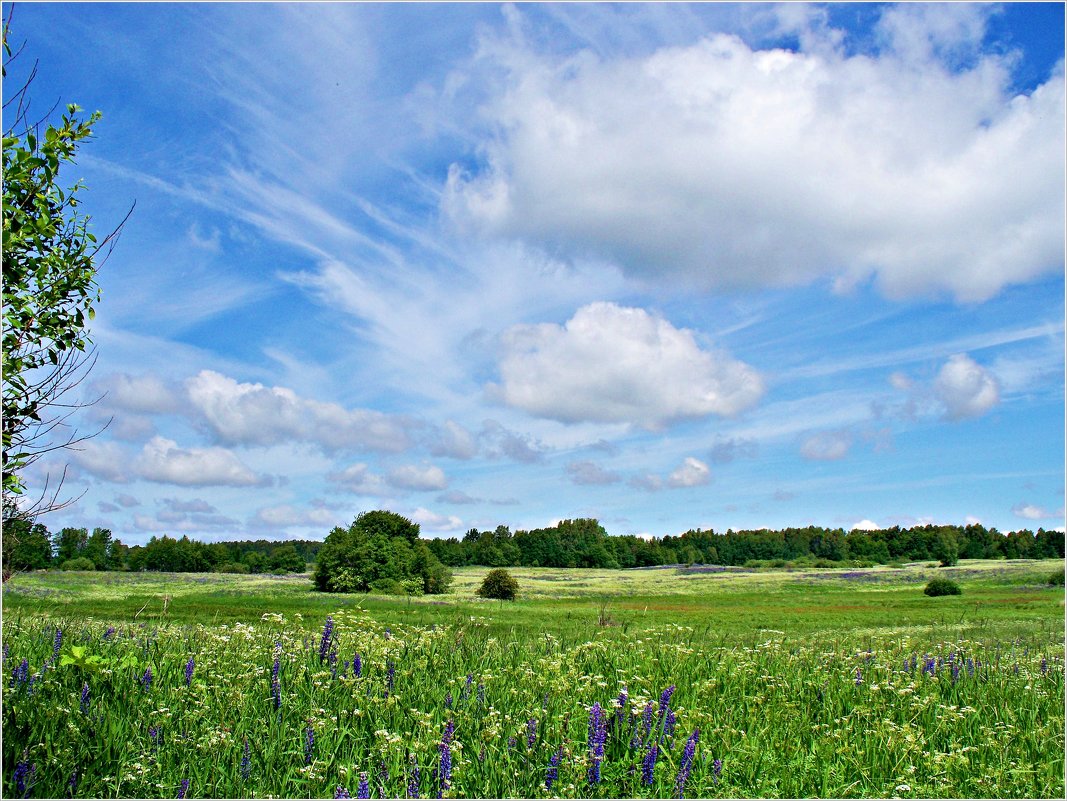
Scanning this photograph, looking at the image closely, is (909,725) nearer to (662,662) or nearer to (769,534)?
(662,662)

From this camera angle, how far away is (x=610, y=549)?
463 ft

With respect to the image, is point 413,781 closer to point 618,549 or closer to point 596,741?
point 596,741

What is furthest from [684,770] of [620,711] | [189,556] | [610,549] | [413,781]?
[610,549]

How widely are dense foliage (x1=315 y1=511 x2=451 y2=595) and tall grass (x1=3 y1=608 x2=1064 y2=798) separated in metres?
56.8

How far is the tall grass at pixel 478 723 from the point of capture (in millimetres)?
5160

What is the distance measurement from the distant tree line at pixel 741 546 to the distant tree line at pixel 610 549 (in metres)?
0.19

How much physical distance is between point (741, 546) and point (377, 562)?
367ft

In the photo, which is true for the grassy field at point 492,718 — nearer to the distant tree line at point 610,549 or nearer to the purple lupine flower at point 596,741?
the purple lupine flower at point 596,741

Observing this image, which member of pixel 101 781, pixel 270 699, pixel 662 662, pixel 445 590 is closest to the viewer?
pixel 101 781

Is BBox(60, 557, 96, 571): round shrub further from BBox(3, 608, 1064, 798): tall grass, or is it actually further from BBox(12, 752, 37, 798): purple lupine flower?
BBox(12, 752, 37, 798): purple lupine flower

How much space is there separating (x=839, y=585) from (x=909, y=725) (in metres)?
88.9

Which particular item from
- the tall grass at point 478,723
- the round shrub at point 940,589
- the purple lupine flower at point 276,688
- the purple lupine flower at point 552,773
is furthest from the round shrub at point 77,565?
the purple lupine flower at point 552,773

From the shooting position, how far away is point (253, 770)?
5.23m

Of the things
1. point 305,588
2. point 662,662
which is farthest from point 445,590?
point 662,662
